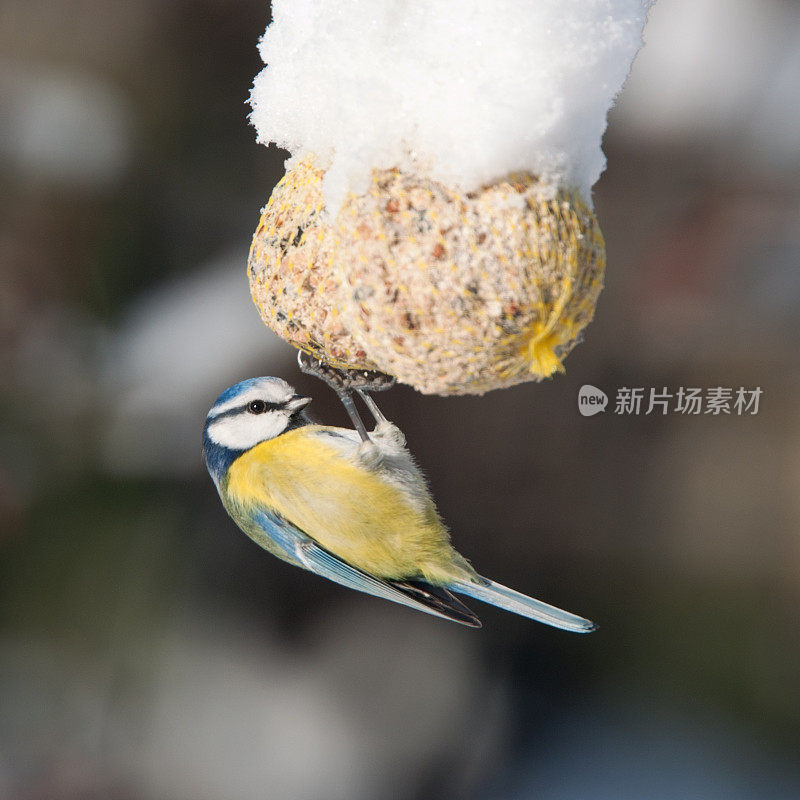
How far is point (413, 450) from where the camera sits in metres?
1.45

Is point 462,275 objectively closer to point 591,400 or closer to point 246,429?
point 246,429

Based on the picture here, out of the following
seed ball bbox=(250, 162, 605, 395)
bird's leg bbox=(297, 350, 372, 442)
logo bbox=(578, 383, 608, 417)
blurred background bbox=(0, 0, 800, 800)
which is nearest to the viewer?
seed ball bbox=(250, 162, 605, 395)

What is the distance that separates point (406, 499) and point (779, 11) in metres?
1.47

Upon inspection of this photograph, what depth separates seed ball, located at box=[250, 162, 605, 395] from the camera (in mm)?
521

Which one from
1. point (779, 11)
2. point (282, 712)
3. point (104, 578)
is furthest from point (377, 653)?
point (779, 11)

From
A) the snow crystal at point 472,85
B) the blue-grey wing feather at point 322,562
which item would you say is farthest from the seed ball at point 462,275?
the blue-grey wing feather at point 322,562

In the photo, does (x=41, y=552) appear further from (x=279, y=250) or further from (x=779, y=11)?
(x=779, y=11)

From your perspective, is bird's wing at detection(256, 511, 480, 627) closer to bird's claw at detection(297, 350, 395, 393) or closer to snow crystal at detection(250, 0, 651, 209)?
bird's claw at detection(297, 350, 395, 393)

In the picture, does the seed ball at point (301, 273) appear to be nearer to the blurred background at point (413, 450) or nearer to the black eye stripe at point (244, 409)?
the black eye stripe at point (244, 409)

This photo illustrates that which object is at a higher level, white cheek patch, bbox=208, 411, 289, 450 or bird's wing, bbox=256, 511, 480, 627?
white cheek patch, bbox=208, 411, 289, 450

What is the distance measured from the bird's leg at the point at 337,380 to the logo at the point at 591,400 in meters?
1.05

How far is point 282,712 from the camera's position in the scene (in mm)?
1909

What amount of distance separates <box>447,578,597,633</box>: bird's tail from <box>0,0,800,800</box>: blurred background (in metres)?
0.53

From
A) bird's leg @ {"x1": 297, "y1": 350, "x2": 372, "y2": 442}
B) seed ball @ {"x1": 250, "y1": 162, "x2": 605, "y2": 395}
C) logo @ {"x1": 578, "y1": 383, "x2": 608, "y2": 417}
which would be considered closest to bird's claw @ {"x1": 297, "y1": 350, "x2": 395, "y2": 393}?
bird's leg @ {"x1": 297, "y1": 350, "x2": 372, "y2": 442}
